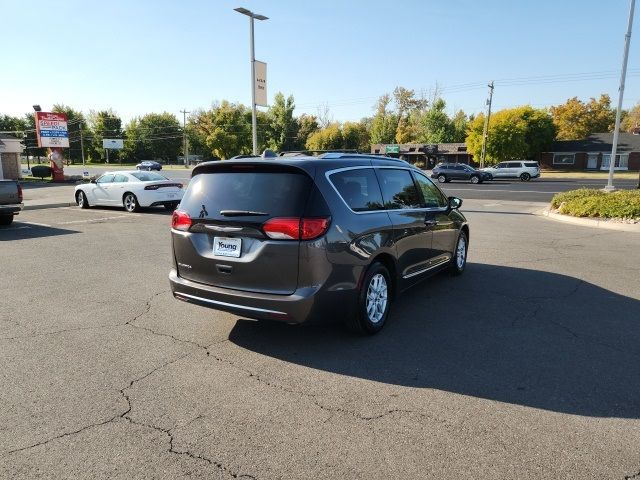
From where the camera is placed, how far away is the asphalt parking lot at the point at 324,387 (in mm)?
2674

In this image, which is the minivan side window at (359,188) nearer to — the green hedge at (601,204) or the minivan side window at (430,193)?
the minivan side window at (430,193)

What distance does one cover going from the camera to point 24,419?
3.07 metres

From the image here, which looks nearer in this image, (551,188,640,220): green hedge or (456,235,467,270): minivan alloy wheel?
(456,235,467,270): minivan alloy wheel

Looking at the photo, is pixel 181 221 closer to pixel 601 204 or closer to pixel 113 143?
pixel 601 204

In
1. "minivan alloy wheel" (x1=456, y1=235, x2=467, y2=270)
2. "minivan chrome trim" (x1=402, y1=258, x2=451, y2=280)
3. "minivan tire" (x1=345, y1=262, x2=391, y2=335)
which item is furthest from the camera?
"minivan alloy wheel" (x1=456, y1=235, x2=467, y2=270)

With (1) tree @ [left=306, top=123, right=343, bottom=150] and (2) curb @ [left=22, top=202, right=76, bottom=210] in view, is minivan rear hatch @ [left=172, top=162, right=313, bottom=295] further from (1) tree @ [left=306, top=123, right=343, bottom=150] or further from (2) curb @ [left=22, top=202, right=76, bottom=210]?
(1) tree @ [left=306, top=123, right=343, bottom=150]

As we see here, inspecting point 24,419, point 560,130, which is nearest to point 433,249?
point 24,419

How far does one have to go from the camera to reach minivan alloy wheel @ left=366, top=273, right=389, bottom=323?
4484 millimetres

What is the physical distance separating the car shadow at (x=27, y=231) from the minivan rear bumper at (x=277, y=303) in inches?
345

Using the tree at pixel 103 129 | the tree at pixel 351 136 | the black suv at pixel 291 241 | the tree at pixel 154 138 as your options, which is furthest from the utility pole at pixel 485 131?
the tree at pixel 103 129

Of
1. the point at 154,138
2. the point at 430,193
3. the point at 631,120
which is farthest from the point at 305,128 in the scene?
the point at 430,193

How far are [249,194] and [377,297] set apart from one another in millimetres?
1643

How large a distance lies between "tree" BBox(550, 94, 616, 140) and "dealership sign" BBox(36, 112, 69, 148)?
254 ft

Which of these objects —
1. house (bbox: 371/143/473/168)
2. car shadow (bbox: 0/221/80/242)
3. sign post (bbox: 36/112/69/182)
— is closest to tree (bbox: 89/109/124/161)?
house (bbox: 371/143/473/168)
